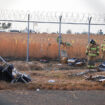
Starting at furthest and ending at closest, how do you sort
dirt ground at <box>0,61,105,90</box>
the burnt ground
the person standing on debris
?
the person standing on debris
dirt ground at <box>0,61,105,90</box>
the burnt ground

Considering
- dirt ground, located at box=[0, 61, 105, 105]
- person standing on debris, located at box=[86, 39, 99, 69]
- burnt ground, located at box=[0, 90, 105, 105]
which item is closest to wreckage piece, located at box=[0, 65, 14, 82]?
dirt ground, located at box=[0, 61, 105, 105]

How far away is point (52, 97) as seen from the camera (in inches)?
247

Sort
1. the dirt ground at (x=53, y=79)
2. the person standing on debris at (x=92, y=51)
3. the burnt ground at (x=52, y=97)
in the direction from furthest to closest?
1. the person standing on debris at (x=92, y=51)
2. the dirt ground at (x=53, y=79)
3. the burnt ground at (x=52, y=97)

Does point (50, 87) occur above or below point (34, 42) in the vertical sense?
below

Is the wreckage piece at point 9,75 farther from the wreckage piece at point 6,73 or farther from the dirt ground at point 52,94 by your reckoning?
the dirt ground at point 52,94

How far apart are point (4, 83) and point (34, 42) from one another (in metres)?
7.99

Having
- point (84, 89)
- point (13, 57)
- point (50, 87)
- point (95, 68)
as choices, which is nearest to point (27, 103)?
point (50, 87)

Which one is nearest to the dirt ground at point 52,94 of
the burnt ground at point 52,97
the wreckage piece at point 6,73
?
the burnt ground at point 52,97

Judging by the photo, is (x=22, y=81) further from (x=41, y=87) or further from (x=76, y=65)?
(x=76, y=65)

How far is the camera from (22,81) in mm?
7691

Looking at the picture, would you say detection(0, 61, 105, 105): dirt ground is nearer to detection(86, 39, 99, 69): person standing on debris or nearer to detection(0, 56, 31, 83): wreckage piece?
detection(0, 56, 31, 83): wreckage piece

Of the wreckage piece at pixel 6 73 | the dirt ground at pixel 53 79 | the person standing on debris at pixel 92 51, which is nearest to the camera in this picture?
the dirt ground at pixel 53 79

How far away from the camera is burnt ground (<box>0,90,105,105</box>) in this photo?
5820mm

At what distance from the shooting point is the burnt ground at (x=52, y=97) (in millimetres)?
5820
